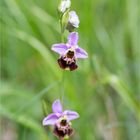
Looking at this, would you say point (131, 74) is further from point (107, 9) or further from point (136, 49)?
point (107, 9)

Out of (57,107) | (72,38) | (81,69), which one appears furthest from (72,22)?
(81,69)

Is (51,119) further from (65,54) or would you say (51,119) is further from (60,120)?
(65,54)

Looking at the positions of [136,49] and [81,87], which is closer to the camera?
[81,87]

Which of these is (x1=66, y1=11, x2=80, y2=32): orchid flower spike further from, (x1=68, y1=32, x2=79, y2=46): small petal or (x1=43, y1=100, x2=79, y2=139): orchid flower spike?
(x1=43, y1=100, x2=79, y2=139): orchid flower spike

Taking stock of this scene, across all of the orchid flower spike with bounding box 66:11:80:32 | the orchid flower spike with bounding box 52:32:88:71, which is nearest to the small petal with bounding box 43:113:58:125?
the orchid flower spike with bounding box 52:32:88:71

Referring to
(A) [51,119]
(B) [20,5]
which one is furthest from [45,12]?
(A) [51,119]

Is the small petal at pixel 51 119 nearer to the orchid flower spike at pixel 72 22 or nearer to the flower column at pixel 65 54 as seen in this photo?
the flower column at pixel 65 54
